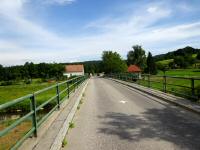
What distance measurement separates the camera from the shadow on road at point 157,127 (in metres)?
6.87

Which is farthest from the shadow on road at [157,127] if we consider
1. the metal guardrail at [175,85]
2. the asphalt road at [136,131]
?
the metal guardrail at [175,85]

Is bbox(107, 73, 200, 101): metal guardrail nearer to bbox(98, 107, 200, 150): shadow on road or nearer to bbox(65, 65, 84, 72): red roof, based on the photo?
bbox(98, 107, 200, 150): shadow on road

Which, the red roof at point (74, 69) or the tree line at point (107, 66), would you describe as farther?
the red roof at point (74, 69)

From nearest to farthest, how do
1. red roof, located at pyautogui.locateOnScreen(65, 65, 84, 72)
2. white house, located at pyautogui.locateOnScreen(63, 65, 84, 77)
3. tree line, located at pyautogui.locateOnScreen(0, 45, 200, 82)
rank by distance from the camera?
tree line, located at pyautogui.locateOnScreen(0, 45, 200, 82), white house, located at pyautogui.locateOnScreen(63, 65, 84, 77), red roof, located at pyautogui.locateOnScreen(65, 65, 84, 72)

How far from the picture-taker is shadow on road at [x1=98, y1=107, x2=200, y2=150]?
687cm

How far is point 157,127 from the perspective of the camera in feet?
26.9

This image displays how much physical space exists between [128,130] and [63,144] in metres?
2.07

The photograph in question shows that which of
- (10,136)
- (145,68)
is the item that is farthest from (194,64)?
(10,136)

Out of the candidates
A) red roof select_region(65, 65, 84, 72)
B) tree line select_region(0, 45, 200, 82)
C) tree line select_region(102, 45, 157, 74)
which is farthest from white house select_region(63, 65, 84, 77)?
tree line select_region(102, 45, 157, 74)

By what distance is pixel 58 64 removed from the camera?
148 meters

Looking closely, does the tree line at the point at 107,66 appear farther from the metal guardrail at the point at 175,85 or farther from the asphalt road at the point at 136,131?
the asphalt road at the point at 136,131

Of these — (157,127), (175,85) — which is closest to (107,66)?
(175,85)

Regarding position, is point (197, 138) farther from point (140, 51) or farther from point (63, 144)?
point (140, 51)

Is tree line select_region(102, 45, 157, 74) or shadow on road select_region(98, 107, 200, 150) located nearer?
shadow on road select_region(98, 107, 200, 150)
